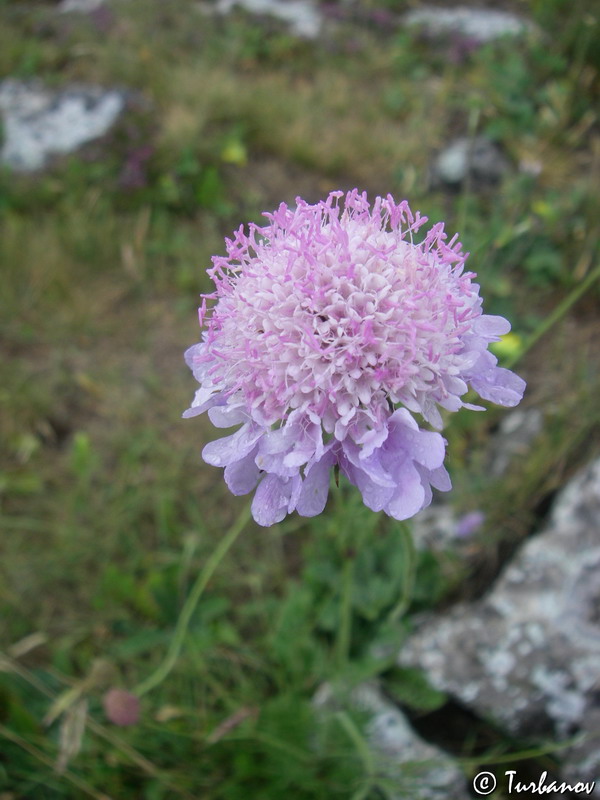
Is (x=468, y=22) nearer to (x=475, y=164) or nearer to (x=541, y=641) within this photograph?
(x=475, y=164)

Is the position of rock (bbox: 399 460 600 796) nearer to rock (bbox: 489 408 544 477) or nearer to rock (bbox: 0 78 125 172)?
rock (bbox: 489 408 544 477)

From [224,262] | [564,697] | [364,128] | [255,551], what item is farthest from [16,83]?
[564,697]

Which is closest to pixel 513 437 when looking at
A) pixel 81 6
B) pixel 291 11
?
pixel 291 11

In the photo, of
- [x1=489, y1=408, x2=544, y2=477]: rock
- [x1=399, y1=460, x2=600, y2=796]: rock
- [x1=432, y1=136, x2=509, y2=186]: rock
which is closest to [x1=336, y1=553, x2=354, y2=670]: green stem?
[x1=399, y1=460, x2=600, y2=796]: rock

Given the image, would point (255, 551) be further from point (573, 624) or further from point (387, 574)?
point (573, 624)

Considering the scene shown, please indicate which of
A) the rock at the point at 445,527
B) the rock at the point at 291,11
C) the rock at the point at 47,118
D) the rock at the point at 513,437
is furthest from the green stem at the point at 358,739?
the rock at the point at 291,11

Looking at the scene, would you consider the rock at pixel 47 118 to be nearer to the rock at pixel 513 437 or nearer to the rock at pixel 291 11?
the rock at pixel 291 11
